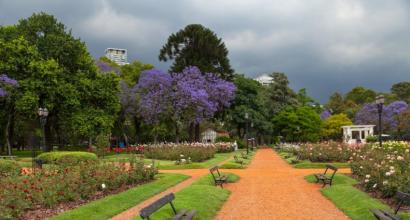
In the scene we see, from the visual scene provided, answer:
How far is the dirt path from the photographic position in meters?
10.9

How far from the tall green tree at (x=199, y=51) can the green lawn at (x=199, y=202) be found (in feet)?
124

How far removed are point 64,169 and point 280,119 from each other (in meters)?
53.0

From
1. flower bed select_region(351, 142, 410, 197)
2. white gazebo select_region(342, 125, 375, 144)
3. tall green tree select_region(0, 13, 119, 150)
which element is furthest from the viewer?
white gazebo select_region(342, 125, 375, 144)

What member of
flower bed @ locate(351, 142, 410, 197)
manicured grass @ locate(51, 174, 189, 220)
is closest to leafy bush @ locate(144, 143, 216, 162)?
manicured grass @ locate(51, 174, 189, 220)

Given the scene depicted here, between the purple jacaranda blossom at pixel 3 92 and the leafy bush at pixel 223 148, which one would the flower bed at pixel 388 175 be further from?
the leafy bush at pixel 223 148

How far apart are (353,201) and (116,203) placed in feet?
20.7

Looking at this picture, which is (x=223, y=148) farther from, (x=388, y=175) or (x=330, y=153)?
(x=388, y=175)

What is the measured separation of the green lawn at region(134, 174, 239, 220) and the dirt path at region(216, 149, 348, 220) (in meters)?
0.23

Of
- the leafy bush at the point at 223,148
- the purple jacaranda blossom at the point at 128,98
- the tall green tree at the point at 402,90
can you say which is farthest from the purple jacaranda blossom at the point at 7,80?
the tall green tree at the point at 402,90

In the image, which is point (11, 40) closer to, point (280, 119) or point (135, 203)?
point (135, 203)

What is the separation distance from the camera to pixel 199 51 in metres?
52.7

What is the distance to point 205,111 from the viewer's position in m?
45.2

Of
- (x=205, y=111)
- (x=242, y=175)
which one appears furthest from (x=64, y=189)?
(x=205, y=111)

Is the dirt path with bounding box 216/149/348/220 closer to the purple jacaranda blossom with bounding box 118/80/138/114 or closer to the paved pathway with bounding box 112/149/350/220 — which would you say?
the paved pathway with bounding box 112/149/350/220
